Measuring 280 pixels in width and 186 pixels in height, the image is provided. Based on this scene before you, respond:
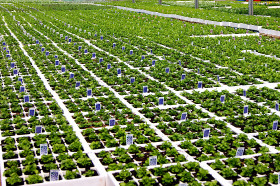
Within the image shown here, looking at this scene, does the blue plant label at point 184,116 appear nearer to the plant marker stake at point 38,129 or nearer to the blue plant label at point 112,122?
the blue plant label at point 112,122

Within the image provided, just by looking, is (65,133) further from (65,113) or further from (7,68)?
(7,68)

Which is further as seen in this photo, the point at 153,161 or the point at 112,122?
the point at 112,122

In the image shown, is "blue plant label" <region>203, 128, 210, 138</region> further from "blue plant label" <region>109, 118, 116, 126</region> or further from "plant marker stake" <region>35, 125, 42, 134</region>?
"plant marker stake" <region>35, 125, 42, 134</region>

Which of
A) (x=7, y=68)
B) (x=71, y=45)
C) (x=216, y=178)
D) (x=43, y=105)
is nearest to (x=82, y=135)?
(x=43, y=105)

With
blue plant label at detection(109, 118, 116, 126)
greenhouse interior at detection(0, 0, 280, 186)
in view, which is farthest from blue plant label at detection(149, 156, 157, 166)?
blue plant label at detection(109, 118, 116, 126)

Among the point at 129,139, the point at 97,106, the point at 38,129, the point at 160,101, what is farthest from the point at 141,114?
the point at 38,129

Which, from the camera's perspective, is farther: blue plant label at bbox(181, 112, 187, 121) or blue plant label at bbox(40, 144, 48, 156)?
blue plant label at bbox(181, 112, 187, 121)

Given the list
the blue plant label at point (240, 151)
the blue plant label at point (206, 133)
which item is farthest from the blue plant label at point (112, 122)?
the blue plant label at point (240, 151)

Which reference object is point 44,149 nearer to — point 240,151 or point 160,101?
point 240,151

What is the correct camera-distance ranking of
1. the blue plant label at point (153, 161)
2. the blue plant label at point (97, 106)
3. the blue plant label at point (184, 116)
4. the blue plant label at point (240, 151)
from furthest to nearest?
the blue plant label at point (97, 106)
the blue plant label at point (184, 116)
the blue plant label at point (240, 151)
the blue plant label at point (153, 161)
